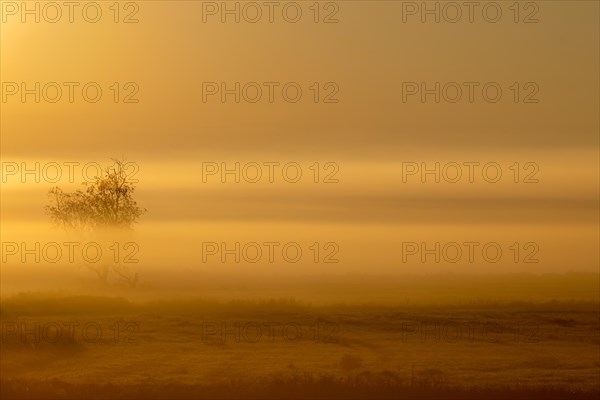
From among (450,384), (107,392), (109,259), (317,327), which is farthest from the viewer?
(109,259)

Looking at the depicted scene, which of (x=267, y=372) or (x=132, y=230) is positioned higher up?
(x=132, y=230)

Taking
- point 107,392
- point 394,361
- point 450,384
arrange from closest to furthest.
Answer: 1. point 107,392
2. point 450,384
3. point 394,361

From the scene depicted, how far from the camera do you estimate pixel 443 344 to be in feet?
137

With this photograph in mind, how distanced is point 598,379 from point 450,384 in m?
6.65

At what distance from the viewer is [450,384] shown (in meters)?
28.8

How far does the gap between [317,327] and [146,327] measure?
24.5ft

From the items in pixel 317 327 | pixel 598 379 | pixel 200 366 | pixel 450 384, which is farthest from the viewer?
pixel 317 327

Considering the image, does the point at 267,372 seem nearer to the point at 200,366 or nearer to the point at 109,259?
the point at 200,366

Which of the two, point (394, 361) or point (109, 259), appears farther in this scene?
point (109, 259)

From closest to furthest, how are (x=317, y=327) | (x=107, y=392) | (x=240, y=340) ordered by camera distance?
(x=107, y=392)
(x=240, y=340)
(x=317, y=327)

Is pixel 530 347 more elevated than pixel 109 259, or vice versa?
pixel 109 259

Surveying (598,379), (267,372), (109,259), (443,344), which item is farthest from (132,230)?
(598,379)

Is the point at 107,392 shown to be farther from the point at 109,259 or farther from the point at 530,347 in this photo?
the point at 109,259

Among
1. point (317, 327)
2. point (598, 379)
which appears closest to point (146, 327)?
point (317, 327)
